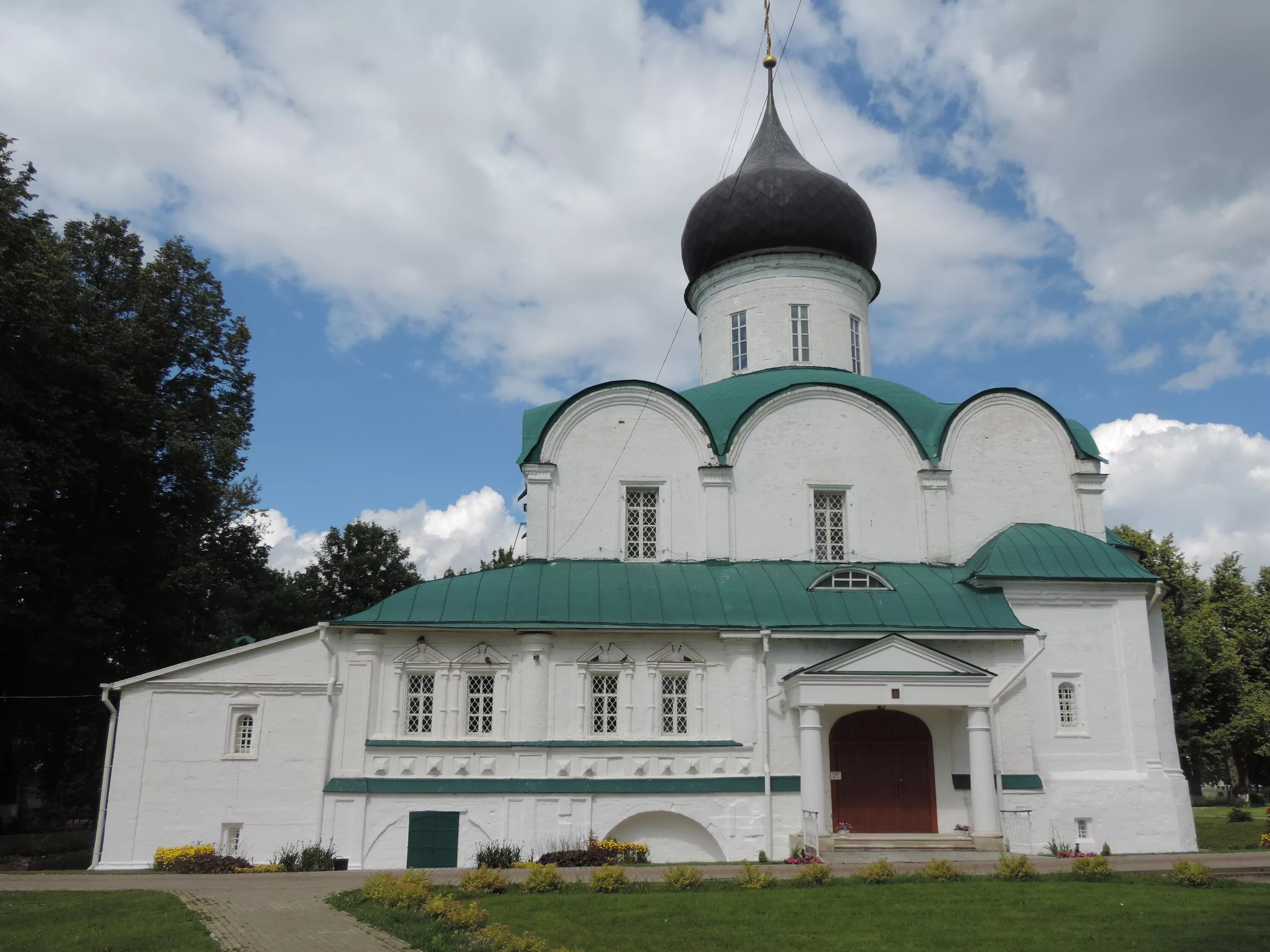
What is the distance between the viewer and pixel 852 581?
17312 mm

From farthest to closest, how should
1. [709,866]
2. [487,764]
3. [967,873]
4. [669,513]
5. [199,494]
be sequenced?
[199,494], [669,513], [487,764], [709,866], [967,873]

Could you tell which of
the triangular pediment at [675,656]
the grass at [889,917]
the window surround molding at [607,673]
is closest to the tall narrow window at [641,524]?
the triangular pediment at [675,656]

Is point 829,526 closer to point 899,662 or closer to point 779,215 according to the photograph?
point 899,662

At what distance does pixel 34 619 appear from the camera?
1902 centimetres

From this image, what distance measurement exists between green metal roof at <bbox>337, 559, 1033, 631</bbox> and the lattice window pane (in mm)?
1275

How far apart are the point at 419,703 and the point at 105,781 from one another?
15.3 ft

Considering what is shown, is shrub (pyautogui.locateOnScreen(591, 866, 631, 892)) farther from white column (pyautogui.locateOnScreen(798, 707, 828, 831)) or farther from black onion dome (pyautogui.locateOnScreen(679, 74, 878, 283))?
black onion dome (pyautogui.locateOnScreen(679, 74, 878, 283))

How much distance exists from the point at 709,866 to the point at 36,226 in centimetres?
1628

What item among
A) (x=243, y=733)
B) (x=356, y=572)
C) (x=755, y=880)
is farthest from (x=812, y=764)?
(x=356, y=572)

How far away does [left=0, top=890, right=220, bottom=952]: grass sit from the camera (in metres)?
8.45

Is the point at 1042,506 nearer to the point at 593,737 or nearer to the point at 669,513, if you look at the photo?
the point at 669,513

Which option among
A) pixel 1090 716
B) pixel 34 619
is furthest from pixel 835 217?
pixel 34 619

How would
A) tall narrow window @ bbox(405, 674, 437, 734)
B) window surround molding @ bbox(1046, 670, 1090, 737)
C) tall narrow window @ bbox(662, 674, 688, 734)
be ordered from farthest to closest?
window surround molding @ bbox(1046, 670, 1090, 737)
tall narrow window @ bbox(662, 674, 688, 734)
tall narrow window @ bbox(405, 674, 437, 734)

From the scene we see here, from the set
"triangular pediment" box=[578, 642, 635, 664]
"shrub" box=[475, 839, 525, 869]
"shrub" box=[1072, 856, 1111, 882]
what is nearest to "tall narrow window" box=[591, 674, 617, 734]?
"triangular pediment" box=[578, 642, 635, 664]
